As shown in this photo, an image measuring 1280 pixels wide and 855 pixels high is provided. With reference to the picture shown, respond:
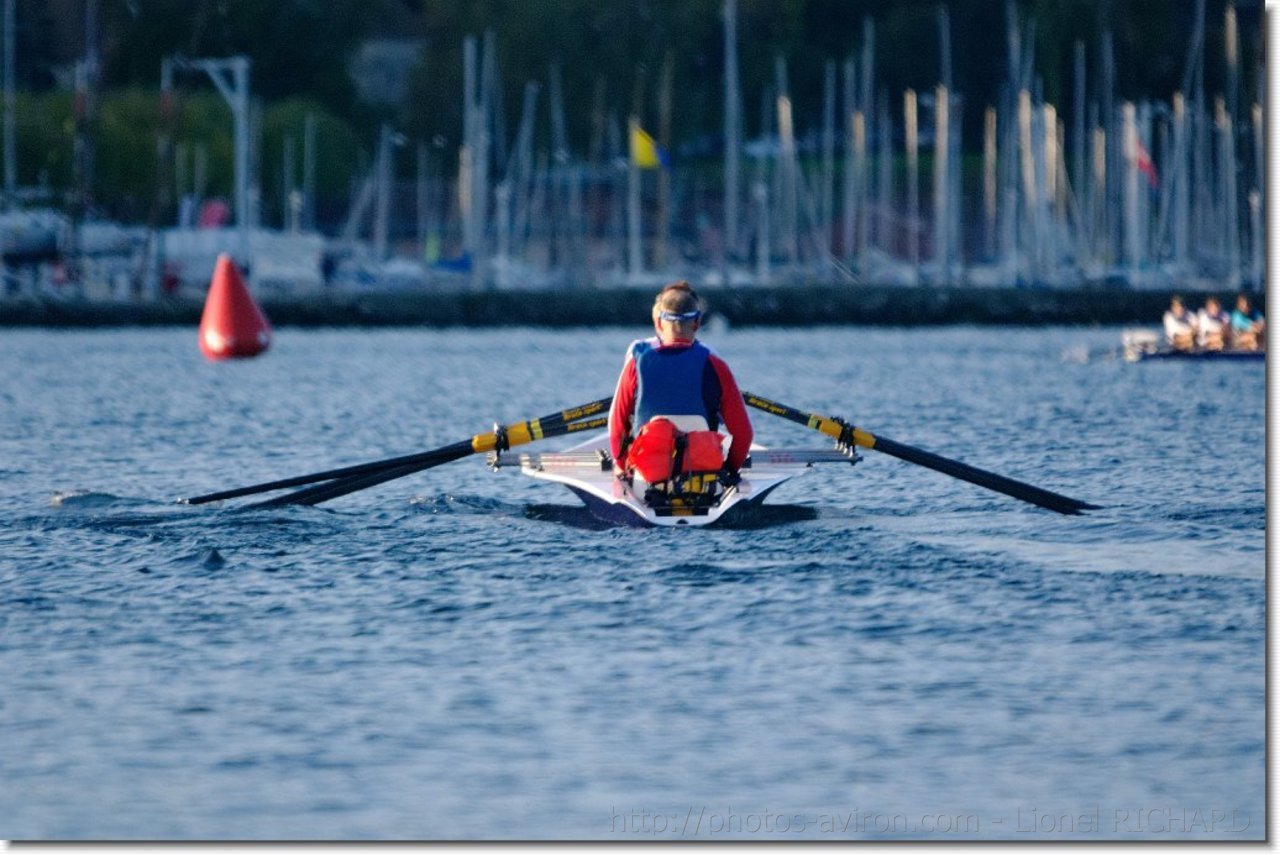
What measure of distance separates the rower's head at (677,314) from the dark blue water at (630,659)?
1692 millimetres

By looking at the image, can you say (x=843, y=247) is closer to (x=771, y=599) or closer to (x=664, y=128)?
(x=664, y=128)

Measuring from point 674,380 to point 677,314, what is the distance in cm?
51

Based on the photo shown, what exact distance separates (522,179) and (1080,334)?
22675 mm

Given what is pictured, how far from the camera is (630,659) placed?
1443cm

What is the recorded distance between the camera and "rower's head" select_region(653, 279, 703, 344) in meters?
17.4

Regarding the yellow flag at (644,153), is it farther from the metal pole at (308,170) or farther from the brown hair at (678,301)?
the brown hair at (678,301)

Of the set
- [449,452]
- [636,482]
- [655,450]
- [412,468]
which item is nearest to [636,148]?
[412,468]

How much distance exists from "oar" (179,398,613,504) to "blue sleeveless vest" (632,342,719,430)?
1340 mm

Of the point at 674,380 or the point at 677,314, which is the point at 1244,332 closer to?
the point at 674,380

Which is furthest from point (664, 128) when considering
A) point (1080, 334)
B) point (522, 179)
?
point (1080, 334)

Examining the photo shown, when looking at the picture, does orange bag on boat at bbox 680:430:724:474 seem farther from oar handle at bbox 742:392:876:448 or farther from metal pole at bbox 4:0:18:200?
metal pole at bbox 4:0:18:200

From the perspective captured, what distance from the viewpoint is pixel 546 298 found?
74000 mm

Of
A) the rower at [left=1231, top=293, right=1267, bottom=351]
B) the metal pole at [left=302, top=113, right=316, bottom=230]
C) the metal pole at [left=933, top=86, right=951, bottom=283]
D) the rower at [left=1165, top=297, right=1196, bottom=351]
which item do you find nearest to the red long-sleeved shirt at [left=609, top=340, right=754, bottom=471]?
the rower at [left=1165, top=297, right=1196, bottom=351]

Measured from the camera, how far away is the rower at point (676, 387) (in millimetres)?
17484
